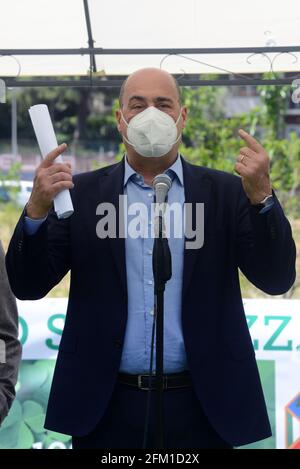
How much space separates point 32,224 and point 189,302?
623 millimetres

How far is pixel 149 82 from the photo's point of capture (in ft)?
10.7

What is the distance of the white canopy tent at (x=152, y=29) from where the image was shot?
467cm

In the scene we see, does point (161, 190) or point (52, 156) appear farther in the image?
point (52, 156)

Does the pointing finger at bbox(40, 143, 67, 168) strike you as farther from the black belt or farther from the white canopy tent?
the white canopy tent

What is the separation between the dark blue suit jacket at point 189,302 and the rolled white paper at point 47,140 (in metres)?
0.20

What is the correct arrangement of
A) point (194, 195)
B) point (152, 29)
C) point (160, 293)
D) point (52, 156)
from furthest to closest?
point (152, 29), point (194, 195), point (52, 156), point (160, 293)

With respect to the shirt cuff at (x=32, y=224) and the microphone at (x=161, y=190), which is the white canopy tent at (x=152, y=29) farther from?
the microphone at (x=161, y=190)

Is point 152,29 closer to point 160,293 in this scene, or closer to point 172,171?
point 172,171

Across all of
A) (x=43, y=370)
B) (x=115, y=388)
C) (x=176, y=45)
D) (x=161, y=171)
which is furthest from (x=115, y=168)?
(x=43, y=370)

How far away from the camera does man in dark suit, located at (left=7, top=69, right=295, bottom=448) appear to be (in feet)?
10.0

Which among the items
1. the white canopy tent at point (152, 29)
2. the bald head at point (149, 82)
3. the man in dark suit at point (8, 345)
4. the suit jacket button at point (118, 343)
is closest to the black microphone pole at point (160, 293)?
the suit jacket button at point (118, 343)

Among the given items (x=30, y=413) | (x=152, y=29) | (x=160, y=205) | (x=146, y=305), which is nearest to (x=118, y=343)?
(x=146, y=305)

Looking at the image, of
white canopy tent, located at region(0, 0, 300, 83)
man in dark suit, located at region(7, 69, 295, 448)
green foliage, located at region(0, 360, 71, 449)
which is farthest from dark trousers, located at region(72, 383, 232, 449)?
white canopy tent, located at region(0, 0, 300, 83)

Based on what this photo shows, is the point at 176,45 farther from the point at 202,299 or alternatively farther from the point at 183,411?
the point at 183,411
